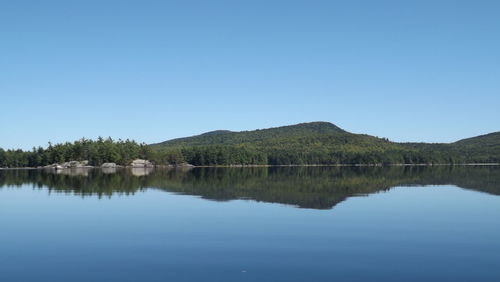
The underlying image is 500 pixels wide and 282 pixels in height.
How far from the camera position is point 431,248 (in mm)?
23891

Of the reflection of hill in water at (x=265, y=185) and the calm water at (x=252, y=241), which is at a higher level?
the reflection of hill in water at (x=265, y=185)

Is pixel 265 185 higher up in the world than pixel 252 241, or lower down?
higher up

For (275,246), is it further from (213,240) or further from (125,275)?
(125,275)

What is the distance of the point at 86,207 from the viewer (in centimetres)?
4197

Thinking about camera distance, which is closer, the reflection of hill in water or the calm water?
the calm water

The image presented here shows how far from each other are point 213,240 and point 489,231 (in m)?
16.1

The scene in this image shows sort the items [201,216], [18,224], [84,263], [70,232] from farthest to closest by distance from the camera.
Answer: [201,216] → [18,224] → [70,232] → [84,263]

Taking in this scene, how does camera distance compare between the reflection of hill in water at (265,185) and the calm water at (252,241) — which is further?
the reflection of hill in water at (265,185)

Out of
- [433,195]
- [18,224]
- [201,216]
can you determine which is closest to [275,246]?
[201,216]

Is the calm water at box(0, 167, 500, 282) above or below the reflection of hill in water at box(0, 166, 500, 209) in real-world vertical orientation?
below

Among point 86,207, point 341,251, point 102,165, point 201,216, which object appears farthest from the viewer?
point 102,165

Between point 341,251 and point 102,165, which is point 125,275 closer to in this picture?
point 341,251

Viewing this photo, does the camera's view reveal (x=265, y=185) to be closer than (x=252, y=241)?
No

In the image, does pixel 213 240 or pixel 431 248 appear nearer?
pixel 431 248
